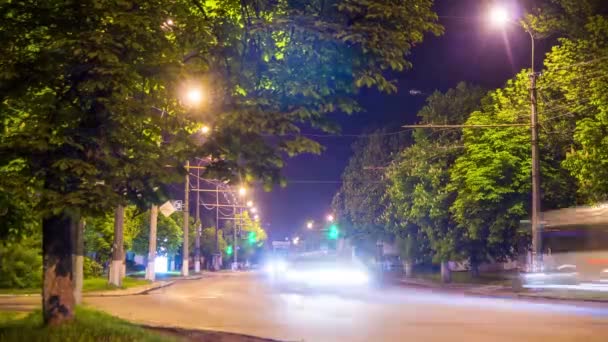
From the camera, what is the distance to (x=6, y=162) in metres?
8.50

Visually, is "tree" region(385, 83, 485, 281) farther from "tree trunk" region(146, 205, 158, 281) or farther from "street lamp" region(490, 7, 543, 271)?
"tree trunk" region(146, 205, 158, 281)

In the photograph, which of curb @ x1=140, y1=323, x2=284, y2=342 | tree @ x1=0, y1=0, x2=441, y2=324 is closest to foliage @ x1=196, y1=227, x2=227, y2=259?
curb @ x1=140, y1=323, x2=284, y2=342

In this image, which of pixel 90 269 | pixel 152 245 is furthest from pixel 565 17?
pixel 90 269

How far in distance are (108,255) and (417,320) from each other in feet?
99.0

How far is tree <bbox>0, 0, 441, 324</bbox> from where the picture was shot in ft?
26.5

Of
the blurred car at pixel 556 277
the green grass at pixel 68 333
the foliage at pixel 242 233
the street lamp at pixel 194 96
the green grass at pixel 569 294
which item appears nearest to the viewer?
the green grass at pixel 68 333

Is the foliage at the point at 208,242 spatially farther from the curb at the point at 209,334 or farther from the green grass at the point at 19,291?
the curb at the point at 209,334

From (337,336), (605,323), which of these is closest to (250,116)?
(337,336)

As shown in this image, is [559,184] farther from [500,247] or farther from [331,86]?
[331,86]

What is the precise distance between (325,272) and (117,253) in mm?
9785

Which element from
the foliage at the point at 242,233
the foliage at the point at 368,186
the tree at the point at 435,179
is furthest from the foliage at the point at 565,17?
the foliage at the point at 242,233

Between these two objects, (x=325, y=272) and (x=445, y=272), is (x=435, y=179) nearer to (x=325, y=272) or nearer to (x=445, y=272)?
(x=445, y=272)

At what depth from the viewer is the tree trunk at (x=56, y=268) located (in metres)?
9.82

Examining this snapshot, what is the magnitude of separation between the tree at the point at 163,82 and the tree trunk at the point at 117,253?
75.1ft
